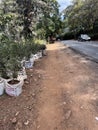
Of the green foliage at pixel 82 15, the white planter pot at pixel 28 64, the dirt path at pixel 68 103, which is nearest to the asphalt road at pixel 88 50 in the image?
the white planter pot at pixel 28 64

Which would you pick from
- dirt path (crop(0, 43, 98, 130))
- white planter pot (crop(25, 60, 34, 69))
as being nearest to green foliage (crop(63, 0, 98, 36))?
white planter pot (crop(25, 60, 34, 69))

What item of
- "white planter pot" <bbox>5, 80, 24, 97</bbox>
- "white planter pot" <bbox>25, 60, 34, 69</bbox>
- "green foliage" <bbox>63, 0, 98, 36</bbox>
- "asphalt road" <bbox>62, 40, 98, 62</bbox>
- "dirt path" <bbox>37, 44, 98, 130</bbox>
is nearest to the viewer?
"dirt path" <bbox>37, 44, 98, 130</bbox>

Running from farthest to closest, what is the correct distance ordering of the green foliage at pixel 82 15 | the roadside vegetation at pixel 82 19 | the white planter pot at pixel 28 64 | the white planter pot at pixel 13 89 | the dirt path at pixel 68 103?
the roadside vegetation at pixel 82 19, the green foliage at pixel 82 15, the white planter pot at pixel 28 64, the white planter pot at pixel 13 89, the dirt path at pixel 68 103

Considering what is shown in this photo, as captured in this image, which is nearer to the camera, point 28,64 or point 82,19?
point 28,64

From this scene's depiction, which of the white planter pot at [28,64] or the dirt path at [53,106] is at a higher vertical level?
the dirt path at [53,106]

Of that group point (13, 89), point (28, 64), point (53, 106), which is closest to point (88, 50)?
point (28, 64)

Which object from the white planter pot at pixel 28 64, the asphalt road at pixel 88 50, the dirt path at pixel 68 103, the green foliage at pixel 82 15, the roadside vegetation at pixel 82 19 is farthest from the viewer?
the roadside vegetation at pixel 82 19

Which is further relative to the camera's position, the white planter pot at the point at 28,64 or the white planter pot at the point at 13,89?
the white planter pot at the point at 28,64

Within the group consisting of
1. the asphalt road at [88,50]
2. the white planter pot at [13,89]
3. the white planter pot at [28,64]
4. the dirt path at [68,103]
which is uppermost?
the white planter pot at [13,89]

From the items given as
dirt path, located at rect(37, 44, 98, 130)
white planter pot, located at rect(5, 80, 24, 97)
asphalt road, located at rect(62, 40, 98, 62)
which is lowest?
asphalt road, located at rect(62, 40, 98, 62)

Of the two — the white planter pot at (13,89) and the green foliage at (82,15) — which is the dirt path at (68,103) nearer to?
the white planter pot at (13,89)

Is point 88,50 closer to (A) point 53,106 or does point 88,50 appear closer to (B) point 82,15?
(A) point 53,106

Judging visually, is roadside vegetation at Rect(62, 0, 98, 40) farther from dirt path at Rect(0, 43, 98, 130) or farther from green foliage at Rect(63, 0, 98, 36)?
dirt path at Rect(0, 43, 98, 130)

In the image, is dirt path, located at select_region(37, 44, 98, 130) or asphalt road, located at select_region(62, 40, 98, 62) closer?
dirt path, located at select_region(37, 44, 98, 130)
